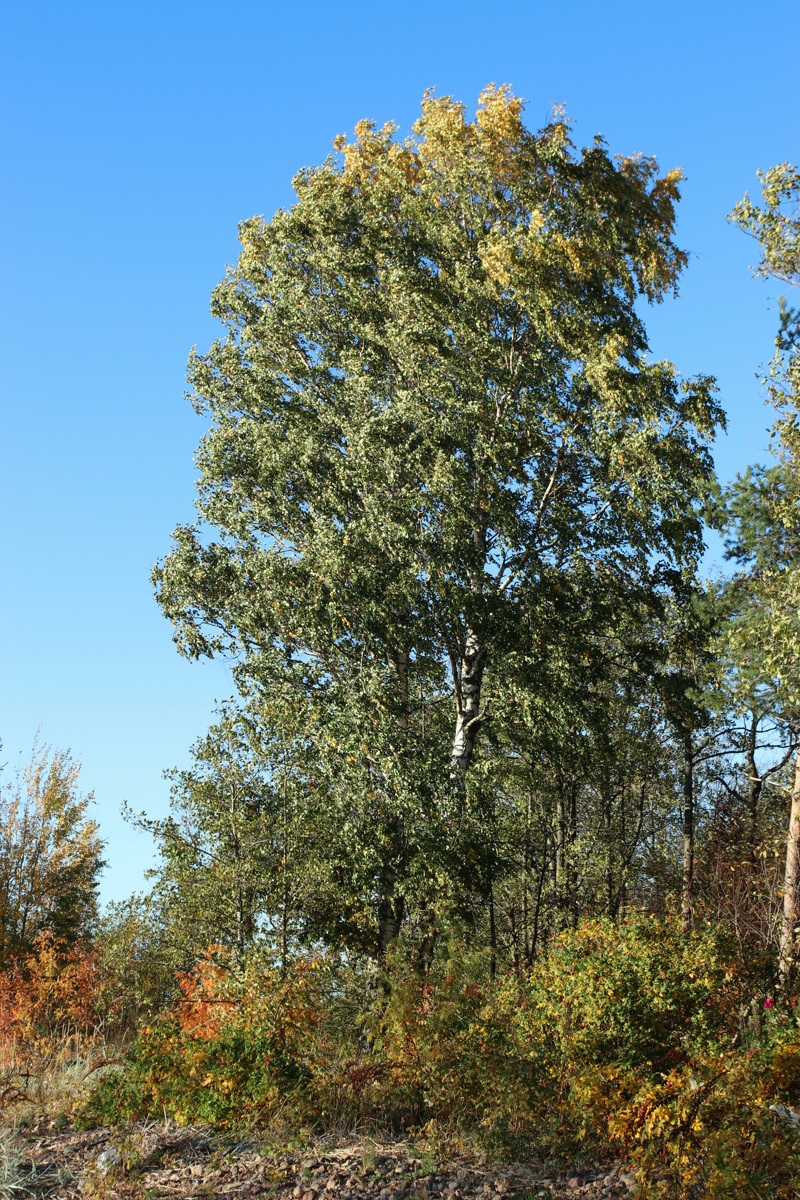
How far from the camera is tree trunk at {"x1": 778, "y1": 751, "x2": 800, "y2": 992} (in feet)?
37.1

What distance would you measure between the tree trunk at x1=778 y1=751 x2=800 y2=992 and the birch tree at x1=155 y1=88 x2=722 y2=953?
3.45 meters

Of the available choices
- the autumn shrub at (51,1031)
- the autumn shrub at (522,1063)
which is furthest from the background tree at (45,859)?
the autumn shrub at (522,1063)

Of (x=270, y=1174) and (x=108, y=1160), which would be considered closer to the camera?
(x=270, y=1174)

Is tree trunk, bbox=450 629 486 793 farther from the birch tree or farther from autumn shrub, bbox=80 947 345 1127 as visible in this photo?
autumn shrub, bbox=80 947 345 1127

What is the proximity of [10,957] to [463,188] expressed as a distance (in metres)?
18.5

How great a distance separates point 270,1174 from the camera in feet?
20.5

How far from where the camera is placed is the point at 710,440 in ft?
42.5

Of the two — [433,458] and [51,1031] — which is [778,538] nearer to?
[433,458]

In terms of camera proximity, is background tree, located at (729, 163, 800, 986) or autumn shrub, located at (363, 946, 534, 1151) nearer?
autumn shrub, located at (363, 946, 534, 1151)

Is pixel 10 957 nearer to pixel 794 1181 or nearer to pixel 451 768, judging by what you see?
pixel 451 768

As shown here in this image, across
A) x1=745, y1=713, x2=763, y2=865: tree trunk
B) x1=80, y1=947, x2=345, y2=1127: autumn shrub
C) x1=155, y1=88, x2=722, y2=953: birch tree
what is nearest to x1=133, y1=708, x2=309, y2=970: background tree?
x1=155, y1=88, x2=722, y2=953: birch tree

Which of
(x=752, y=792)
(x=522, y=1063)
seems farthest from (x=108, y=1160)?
(x=752, y=792)

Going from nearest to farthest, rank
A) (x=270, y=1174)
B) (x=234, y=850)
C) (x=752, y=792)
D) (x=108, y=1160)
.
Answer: (x=270, y=1174), (x=108, y=1160), (x=234, y=850), (x=752, y=792)

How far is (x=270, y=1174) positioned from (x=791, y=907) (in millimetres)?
7999
